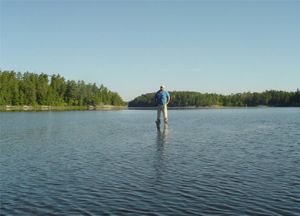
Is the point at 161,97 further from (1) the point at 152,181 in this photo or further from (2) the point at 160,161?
(1) the point at 152,181

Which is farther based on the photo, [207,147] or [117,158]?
[207,147]

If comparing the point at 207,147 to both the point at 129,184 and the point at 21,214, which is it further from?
the point at 21,214

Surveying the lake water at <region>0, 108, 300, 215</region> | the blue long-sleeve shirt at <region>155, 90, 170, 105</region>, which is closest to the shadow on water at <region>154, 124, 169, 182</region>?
the lake water at <region>0, 108, 300, 215</region>

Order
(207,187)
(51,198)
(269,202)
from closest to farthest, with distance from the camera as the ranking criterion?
1. (269,202)
2. (51,198)
3. (207,187)

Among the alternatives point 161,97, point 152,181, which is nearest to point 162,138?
point 161,97

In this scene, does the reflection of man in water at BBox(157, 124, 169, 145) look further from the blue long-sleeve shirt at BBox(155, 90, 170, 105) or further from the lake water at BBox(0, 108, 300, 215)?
the blue long-sleeve shirt at BBox(155, 90, 170, 105)

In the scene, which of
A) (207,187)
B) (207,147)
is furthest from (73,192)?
(207,147)

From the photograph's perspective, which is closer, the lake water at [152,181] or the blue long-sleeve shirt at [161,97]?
the lake water at [152,181]

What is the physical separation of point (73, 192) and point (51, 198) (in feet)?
2.97

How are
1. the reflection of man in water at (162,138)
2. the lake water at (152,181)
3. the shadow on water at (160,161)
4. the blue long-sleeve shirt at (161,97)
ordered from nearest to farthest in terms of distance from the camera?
the lake water at (152,181)
the shadow on water at (160,161)
the reflection of man in water at (162,138)
the blue long-sleeve shirt at (161,97)

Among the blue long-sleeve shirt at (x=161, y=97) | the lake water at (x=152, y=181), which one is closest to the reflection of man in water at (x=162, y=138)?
the lake water at (x=152, y=181)

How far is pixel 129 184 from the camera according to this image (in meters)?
14.7

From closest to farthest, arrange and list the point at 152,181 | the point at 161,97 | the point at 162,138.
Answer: the point at 152,181 → the point at 162,138 → the point at 161,97

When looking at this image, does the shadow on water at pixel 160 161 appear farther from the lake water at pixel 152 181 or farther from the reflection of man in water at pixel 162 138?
the reflection of man in water at pixel 162 138
